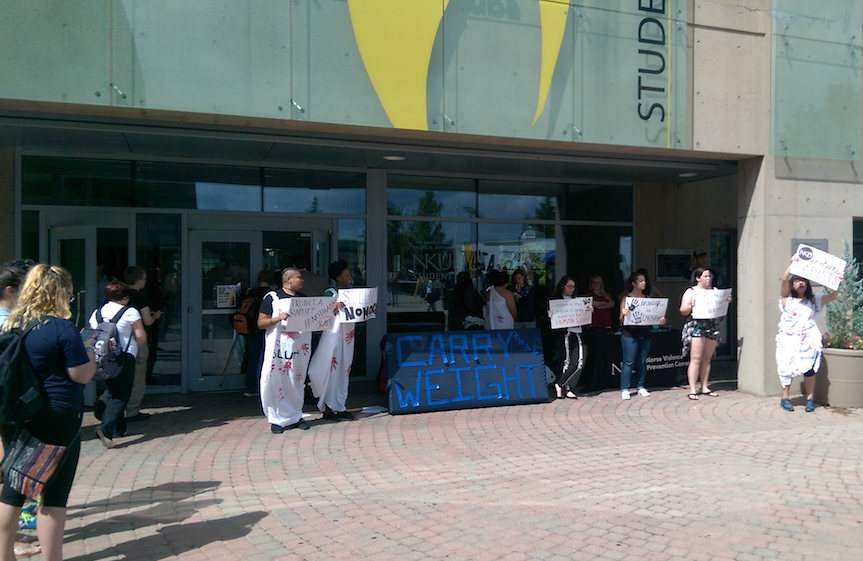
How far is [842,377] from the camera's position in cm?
900

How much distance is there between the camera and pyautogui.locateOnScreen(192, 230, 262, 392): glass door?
10023 mm

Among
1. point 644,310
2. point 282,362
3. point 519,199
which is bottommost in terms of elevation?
point 282,362

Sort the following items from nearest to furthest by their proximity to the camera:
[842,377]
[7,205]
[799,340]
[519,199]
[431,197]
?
1. [799,340]
2. [842,377]
3. [7,205]
4. [431,197]
5. [519,199]

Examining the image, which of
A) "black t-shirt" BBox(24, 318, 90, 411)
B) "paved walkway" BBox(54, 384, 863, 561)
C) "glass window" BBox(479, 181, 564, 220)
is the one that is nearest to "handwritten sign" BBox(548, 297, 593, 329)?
"paved walkway" BBox(54, 384, 863, 561)

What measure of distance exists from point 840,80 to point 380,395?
8.30m

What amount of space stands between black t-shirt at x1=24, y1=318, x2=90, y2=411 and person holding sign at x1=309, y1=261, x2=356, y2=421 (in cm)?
426

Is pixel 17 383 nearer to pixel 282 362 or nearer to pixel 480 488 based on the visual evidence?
pixel 480 488

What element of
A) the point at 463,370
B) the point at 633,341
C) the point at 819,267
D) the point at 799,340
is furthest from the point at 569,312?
the point at 819,267

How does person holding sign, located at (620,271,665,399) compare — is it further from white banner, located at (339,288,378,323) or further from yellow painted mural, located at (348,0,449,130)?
yellow painted mural, located at (348,0,449,130)

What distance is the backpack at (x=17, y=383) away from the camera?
3760 mm

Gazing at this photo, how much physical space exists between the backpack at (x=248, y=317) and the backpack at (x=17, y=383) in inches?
217

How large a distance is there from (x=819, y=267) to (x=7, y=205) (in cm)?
1081

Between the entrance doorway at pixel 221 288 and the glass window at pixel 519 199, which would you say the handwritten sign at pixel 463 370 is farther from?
the glass window at pixel 519 199

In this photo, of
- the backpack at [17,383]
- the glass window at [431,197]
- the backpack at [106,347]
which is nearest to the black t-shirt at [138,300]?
the backpack at [106,347]
